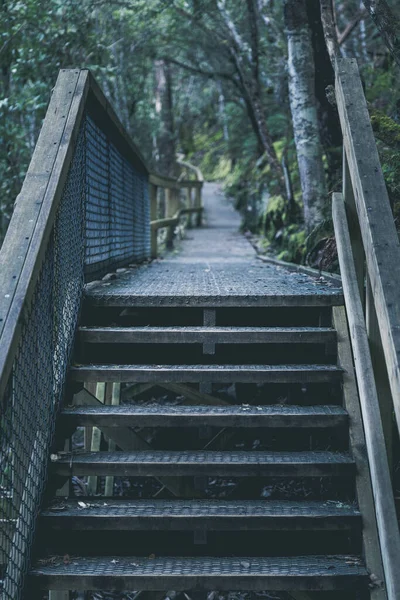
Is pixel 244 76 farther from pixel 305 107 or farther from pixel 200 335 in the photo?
pixel 200 335

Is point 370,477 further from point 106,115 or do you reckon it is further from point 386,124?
point 106,115

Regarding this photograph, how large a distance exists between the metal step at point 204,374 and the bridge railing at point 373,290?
0.40m

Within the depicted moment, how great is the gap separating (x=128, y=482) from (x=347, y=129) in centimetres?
450

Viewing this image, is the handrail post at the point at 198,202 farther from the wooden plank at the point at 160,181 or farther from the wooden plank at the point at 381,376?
the wooden plank at the point at 381,376

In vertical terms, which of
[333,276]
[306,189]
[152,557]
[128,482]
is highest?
Result: [306,189]

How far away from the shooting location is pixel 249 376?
4.08 m

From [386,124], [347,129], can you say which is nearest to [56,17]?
[386,124]

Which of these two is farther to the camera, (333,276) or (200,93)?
(200,93)

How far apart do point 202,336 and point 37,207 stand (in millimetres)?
1389

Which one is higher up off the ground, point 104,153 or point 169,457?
point 104,153

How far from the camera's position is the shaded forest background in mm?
8398

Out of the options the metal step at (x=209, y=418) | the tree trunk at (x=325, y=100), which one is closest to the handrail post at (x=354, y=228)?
the metal step at (x=209, y=418)

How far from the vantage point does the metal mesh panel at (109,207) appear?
209 inches

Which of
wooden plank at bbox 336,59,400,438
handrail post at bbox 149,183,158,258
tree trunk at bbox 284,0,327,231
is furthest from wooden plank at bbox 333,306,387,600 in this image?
handrail post at bbox 149,183,158,258
